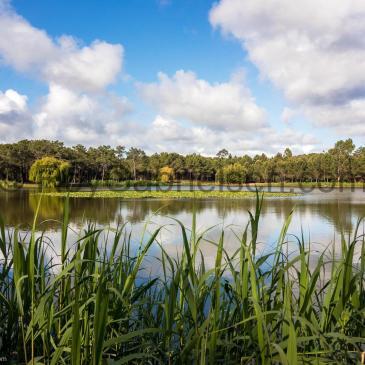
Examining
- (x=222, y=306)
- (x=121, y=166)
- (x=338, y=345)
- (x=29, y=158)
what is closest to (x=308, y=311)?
(x=338, y=345)

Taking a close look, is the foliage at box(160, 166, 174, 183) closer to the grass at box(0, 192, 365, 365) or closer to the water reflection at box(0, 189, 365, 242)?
the water reflection at box(0, 189, 365, 242)

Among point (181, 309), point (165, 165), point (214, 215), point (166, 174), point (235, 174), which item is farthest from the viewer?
point (165, 165)

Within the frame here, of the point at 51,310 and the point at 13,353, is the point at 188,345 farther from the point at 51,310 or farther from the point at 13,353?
the point at 13,353

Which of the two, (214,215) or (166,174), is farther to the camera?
(166,174)

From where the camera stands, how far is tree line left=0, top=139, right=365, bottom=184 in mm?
54188

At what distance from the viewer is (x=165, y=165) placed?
8256 centimetres

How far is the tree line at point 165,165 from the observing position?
178ft

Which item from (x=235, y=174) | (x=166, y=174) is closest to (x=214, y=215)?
(x=235, y=174)

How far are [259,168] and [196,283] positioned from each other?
72006 millimetres

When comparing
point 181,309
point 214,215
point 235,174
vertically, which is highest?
point 235,174

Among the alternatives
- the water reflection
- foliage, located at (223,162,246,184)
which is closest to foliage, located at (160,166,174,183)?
foliage, located at (223,162,246,184)

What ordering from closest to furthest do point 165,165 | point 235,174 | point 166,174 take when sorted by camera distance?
1. point 235,174
2. point 166,174
3. point 165,165

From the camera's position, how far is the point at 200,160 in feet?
269

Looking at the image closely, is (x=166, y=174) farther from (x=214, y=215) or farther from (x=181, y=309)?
(x=181, y=309)
